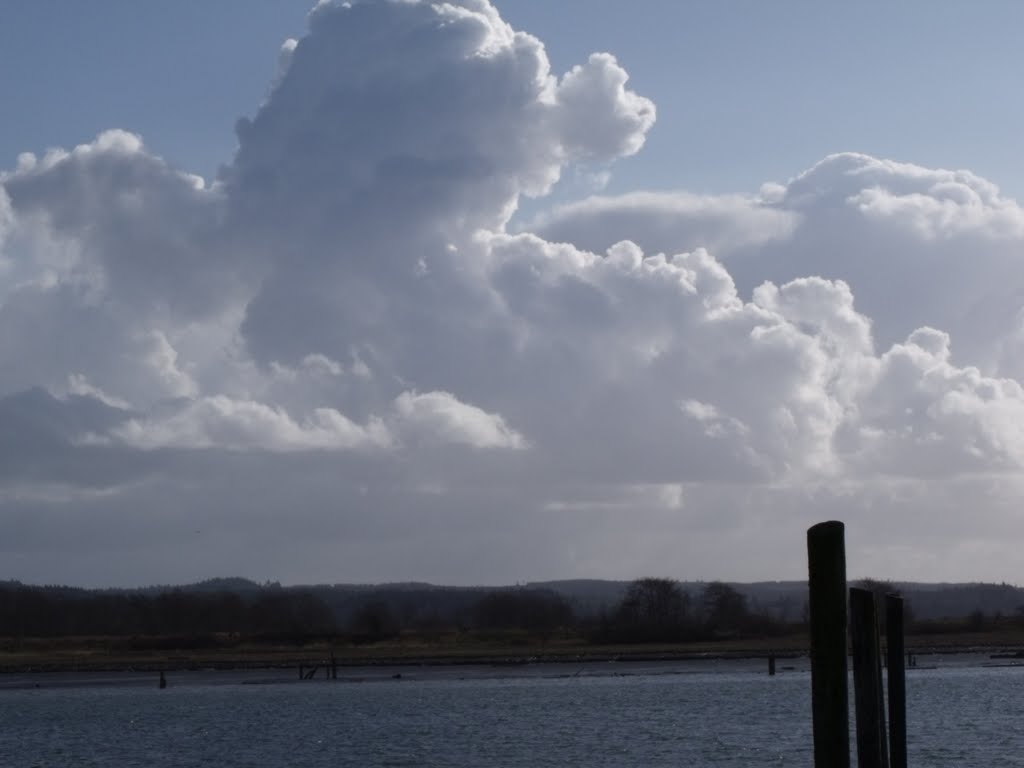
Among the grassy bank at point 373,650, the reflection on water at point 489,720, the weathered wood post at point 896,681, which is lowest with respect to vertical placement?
the reflection on water at point 489,720

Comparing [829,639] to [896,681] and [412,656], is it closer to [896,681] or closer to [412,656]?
[896,681]

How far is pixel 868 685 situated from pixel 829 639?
428cm

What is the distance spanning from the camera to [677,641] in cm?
17300

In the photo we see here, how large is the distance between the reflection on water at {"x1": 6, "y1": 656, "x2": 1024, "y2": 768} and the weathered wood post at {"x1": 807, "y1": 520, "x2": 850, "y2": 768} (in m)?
37.2

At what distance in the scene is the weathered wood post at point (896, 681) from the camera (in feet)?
86.4

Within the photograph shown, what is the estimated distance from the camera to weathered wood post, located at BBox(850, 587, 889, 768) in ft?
71.4

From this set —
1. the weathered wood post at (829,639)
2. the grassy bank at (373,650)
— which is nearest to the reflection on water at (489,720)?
the grassy bank at (373,650)

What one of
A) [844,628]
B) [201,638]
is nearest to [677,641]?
[201,638]

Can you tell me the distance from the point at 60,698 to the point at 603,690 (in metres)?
39.4

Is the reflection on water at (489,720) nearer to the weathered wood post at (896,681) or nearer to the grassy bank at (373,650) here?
the grassy bank at (373,650)

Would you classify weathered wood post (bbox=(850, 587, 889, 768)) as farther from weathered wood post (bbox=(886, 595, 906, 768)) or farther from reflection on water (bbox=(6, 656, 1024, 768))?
reflection on water (bbox=(6, 656, 1024, 768))

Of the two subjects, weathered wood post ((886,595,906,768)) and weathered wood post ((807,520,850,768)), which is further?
weathered wood post ((886,595,906,768))

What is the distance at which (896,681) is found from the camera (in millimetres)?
27344

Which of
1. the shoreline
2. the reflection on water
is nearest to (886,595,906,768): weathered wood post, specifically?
the reflection on water
